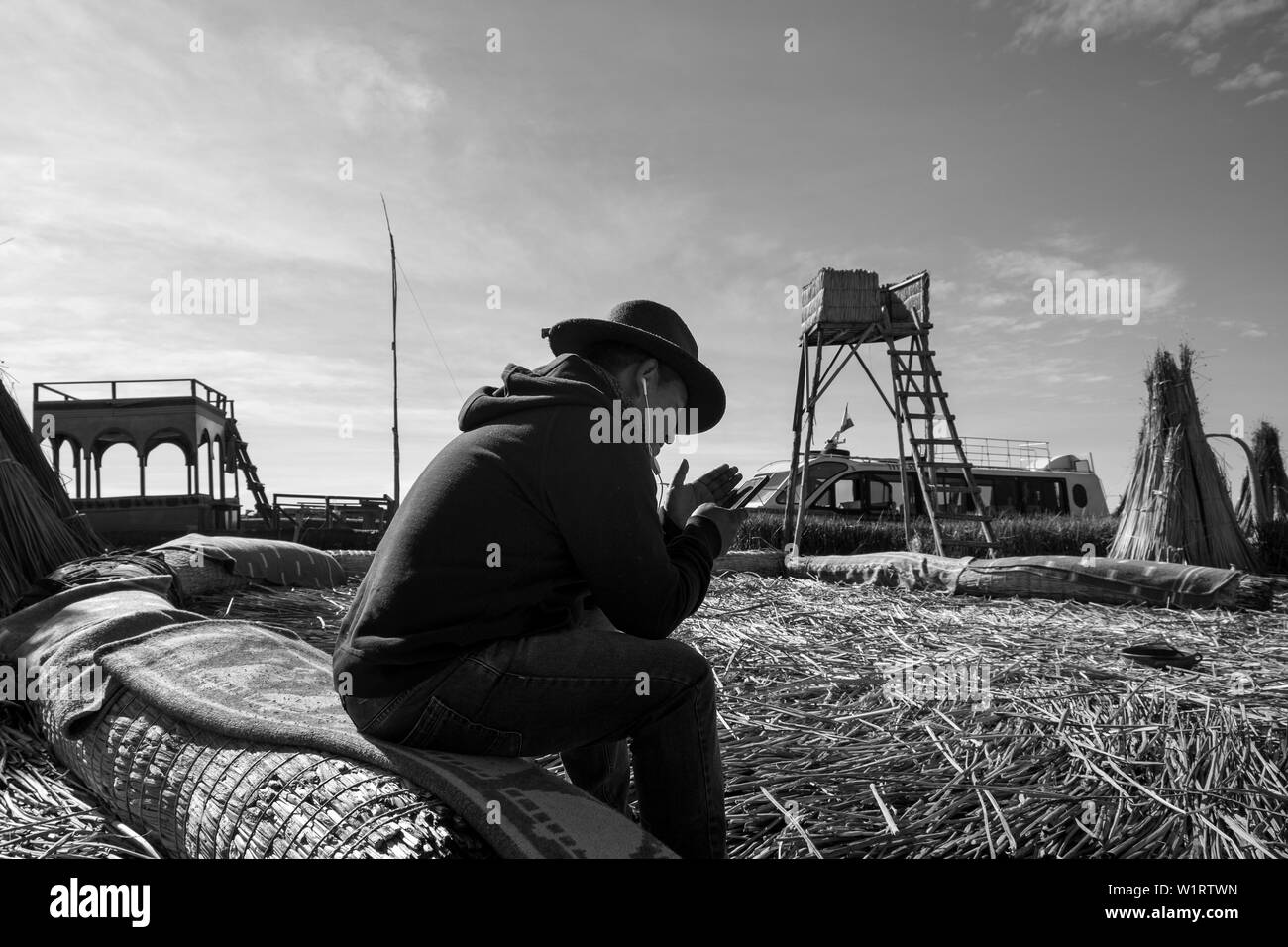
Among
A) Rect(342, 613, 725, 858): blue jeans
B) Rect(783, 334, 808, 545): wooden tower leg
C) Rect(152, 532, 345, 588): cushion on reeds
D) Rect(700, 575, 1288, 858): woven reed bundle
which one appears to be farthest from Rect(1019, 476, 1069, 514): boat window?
Rect(342, 613, 725, 858): blue jeans

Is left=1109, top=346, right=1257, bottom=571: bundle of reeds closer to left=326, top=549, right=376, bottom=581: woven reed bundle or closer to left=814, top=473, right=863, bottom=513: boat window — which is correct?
left=814, top=473, right=863, bottom=513: boat window

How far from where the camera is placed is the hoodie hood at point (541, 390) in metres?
1.79

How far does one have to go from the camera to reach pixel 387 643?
165cm

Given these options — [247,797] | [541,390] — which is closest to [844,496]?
[541,390]

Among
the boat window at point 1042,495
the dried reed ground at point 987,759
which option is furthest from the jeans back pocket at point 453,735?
the boat window at point 1042,495

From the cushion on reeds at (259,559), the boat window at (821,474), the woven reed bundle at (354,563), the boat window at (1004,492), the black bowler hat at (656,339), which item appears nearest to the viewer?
the black bowler hat at (656,339)

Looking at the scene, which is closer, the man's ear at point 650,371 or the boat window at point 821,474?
the man's ear at point 650,371

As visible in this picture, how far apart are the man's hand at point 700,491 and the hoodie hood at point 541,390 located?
1.32 feet

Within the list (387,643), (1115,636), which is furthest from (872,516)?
(387,643)

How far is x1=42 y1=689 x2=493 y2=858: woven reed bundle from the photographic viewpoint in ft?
4.98

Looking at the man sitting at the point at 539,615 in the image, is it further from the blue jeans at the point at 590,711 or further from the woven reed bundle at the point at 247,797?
the woven reed bundle at the point at 247,797

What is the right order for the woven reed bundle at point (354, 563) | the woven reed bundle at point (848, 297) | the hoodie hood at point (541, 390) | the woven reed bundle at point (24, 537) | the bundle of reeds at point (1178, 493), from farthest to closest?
the woven reed bundle at point (848, 297)
the woven reed bundle at point (354, 563)
the bundle of reeds at point (1178, 493)
the woven reed bundle at point (24, 537)
the hoodie hood at point (541, 390)
